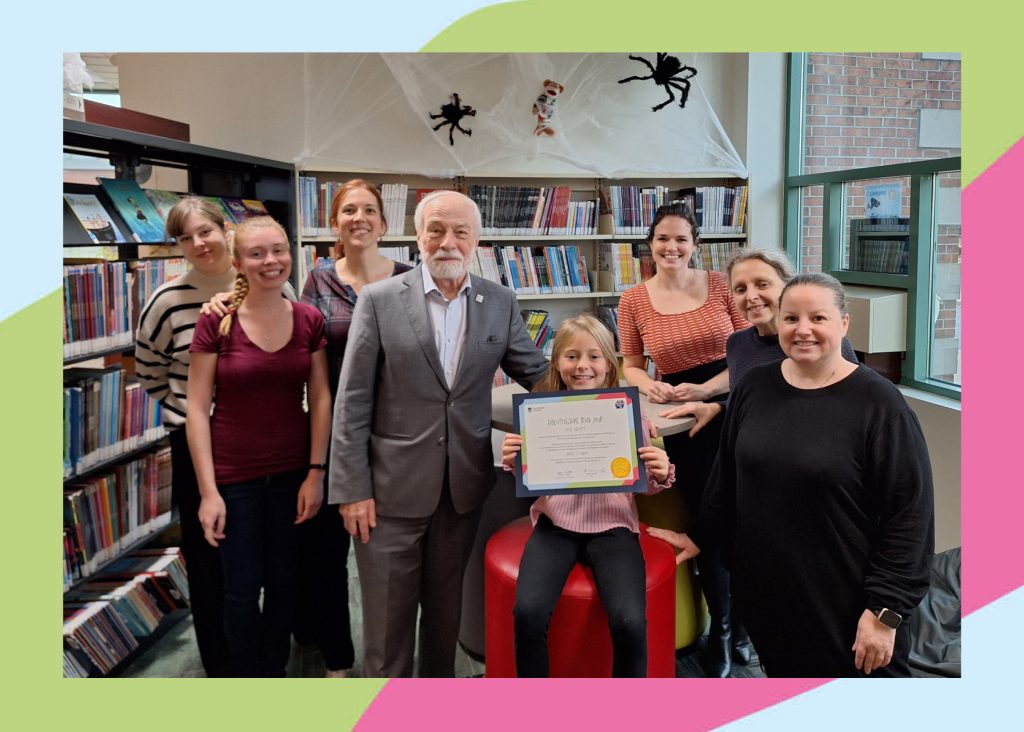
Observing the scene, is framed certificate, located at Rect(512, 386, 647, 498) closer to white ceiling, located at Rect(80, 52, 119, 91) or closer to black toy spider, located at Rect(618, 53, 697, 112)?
black toy spider, located at Rect(618, 53, 697, 112)

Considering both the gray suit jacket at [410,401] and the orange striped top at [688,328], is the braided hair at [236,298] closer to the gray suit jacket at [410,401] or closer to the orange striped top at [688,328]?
the gray suit jacket at [410,401]

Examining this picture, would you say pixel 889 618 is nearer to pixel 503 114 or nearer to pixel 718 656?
pixel 718 656

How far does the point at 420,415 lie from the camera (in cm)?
196

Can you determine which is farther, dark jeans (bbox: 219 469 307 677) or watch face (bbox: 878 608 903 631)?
dark jeans (bbox: 219 469 307 677)

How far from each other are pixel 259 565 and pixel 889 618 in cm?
158

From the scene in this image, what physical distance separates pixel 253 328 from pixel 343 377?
0.27 metres

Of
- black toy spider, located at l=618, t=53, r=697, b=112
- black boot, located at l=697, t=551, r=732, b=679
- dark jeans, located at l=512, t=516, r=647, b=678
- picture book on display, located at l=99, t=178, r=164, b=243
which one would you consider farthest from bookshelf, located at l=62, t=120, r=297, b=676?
black boot, located at l=697, t=551, r=732, b=679

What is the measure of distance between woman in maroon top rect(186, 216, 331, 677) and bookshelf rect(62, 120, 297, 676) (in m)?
0.51

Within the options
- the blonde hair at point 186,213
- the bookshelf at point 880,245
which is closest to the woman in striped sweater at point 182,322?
the blonde hair at point 186,213

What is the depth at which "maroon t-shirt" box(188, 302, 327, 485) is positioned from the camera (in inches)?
77.0

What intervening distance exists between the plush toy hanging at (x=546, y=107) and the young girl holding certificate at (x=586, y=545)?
1.19m

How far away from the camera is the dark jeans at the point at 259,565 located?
2055mm

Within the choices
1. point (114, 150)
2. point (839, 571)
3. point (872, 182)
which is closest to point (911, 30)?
point (872, 182)

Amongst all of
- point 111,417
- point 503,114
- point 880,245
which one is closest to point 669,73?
point 503,114
